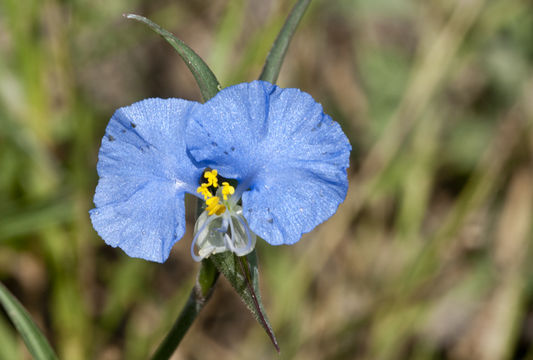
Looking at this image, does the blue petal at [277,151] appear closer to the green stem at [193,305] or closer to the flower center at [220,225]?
the flower center at [220,225]

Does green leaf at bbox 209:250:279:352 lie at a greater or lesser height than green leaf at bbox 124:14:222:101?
lesser

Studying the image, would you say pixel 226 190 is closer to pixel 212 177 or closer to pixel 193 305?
pixel 212 177

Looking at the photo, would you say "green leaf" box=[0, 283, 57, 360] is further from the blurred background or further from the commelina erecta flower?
the blurred background

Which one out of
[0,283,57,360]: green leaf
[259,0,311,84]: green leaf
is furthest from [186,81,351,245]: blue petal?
[0,283,57,360]: green leaf

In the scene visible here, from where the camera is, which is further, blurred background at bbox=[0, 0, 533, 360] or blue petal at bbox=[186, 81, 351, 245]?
blurred background at bbox=[0, 0, 533, 360]

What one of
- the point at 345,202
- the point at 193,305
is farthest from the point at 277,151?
the point at 345,202

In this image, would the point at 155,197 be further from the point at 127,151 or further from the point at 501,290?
the point at 501,290

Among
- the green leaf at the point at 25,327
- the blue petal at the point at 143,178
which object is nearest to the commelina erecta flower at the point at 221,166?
the blue petal at the point at 143,178
